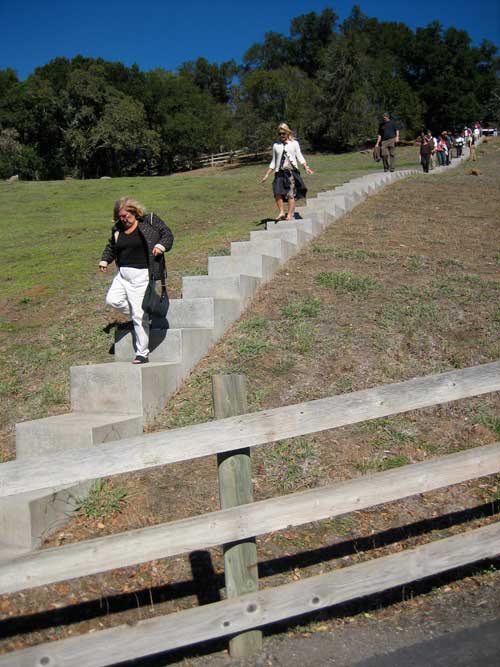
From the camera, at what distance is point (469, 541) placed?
3.96 metres

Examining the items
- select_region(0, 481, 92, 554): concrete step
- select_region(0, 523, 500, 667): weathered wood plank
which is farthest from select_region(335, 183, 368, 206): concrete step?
select_region(0, 523, 500, 667): weathered wood plank

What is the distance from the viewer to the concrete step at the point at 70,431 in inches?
221

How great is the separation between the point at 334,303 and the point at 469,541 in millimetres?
4979

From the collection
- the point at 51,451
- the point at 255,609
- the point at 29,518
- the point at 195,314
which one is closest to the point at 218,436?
the point at 255,609

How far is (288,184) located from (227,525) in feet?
30.0

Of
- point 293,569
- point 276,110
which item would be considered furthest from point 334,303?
point 276,110

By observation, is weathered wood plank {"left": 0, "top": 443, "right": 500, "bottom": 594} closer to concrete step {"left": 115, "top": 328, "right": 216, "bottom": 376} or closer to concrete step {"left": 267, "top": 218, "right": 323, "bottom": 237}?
concrete step {"left": 115, "top": 328, "right": 216, "bottom": 376}

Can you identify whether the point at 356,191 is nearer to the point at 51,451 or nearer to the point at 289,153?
the point at 289,153

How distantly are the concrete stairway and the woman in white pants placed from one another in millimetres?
386

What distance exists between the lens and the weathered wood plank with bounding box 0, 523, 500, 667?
10.5ft

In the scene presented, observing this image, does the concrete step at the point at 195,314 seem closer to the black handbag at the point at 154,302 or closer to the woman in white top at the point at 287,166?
the black handbag at the point at 154,302

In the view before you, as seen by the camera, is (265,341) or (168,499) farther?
(265,341)

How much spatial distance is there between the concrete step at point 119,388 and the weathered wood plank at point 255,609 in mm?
2952

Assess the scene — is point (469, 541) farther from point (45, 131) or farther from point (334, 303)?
point (45, 131)
